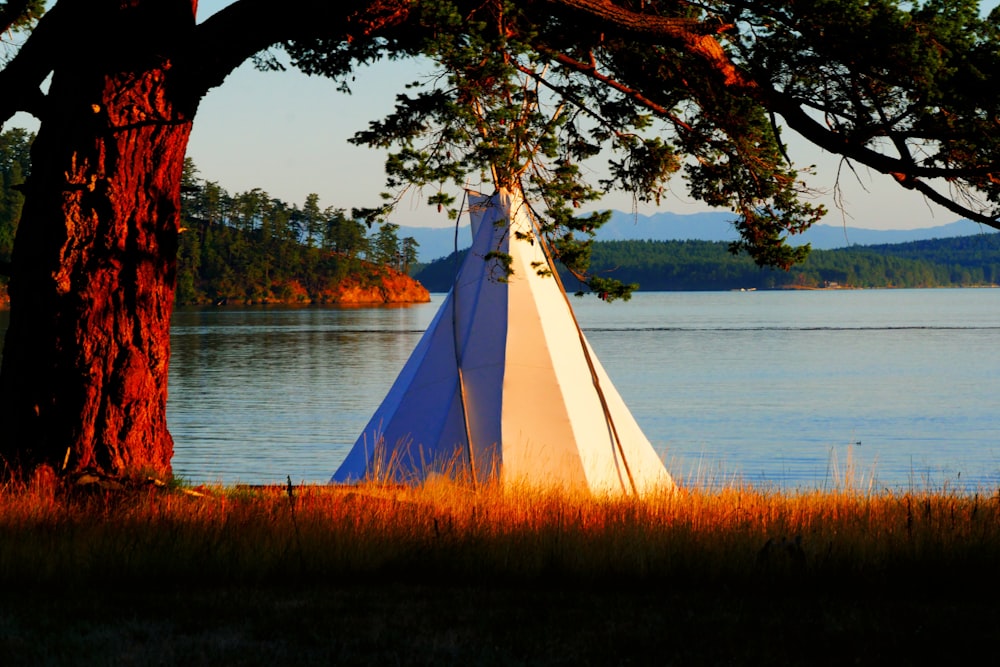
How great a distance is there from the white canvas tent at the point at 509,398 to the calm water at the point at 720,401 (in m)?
2.54

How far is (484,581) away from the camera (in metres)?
7.58

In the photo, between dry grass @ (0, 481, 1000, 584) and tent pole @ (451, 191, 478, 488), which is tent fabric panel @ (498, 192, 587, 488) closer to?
tent pole @ (451, 191, 478, 488)

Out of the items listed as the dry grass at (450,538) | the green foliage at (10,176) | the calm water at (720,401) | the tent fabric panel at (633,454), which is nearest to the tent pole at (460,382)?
the tent fabric panel at (633,454)

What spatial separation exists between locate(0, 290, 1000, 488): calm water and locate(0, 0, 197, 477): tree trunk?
267 inches

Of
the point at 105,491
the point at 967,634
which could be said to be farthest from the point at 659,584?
the point at 105,491

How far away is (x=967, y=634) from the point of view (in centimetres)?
624

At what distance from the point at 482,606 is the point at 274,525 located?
2.12 meters

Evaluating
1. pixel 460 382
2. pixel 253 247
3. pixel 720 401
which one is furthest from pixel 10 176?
pixel 460 382

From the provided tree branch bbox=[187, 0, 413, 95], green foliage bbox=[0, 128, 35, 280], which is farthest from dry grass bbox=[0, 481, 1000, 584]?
green foliage bbox=[0, 128, 35, 280]

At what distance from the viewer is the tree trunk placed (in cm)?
967

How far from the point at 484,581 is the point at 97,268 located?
4208 mm

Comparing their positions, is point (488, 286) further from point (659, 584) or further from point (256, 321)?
point (256, 321)

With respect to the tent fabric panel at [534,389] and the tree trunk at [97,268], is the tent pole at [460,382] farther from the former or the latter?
the tree trunk at [97,268]

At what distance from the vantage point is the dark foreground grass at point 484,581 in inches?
234
